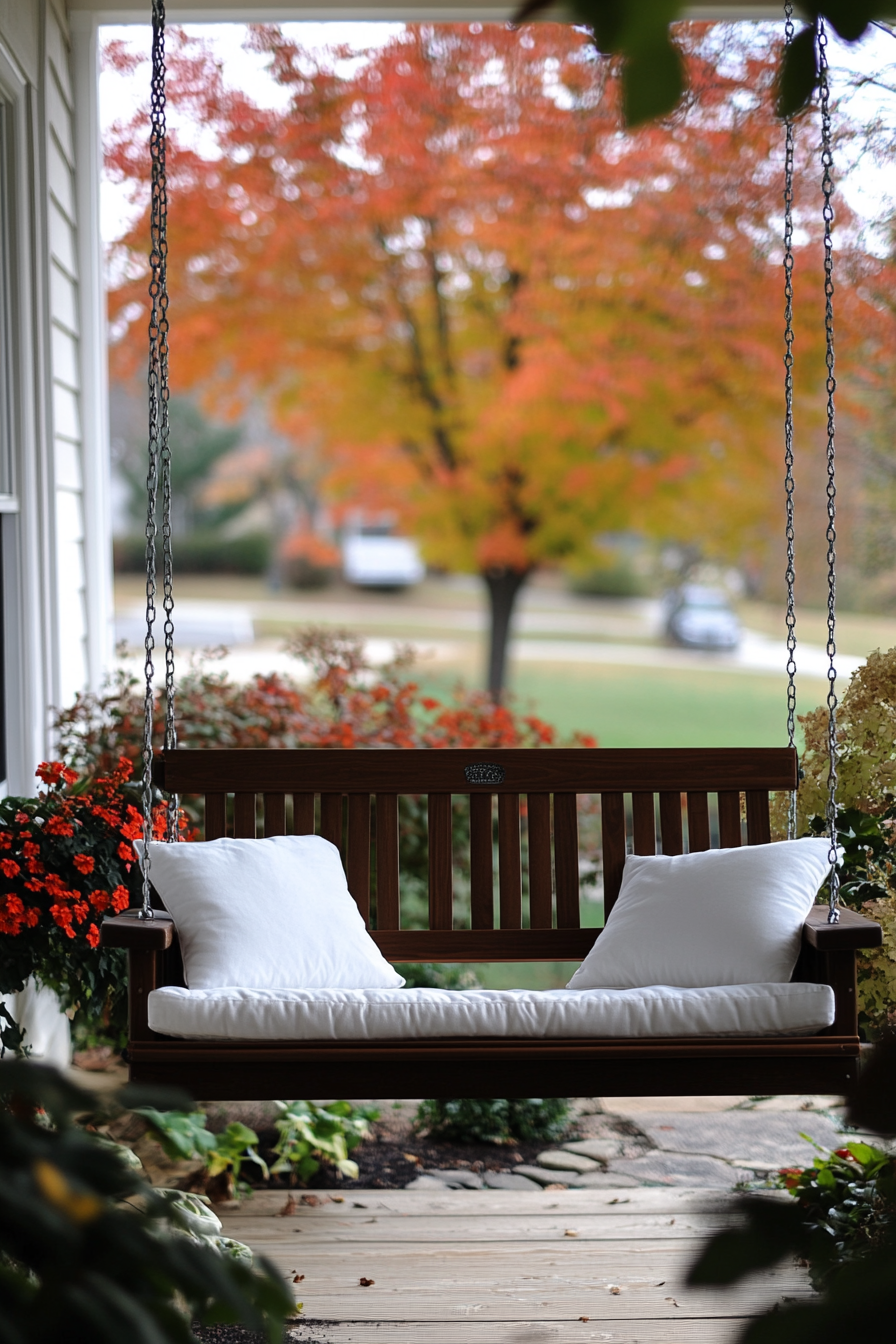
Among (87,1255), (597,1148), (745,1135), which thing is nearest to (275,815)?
(597,1148)

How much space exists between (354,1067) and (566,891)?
0.75 metres

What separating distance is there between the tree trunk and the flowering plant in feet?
13.1

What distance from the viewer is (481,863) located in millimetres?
2668

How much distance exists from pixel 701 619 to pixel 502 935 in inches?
317

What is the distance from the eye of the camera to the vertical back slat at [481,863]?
2.66 metres

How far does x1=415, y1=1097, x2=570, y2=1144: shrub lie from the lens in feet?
10.0

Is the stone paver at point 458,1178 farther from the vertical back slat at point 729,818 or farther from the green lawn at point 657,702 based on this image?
the green lawn at point 657,702

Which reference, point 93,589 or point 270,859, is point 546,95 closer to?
point 93,589

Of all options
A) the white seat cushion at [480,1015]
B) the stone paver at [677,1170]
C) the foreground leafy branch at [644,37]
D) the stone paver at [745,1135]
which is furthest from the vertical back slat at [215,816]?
the foreground leafy branch at [644,37]

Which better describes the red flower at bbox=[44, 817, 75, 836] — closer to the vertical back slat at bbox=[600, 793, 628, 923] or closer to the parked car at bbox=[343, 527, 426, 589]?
the vertical back slat at bbox=[600, 793, 628, 923]

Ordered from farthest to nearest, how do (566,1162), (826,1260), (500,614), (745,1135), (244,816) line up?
(500,614) < (745,1135) < (566,1162) < (244,816) < (826,1260)

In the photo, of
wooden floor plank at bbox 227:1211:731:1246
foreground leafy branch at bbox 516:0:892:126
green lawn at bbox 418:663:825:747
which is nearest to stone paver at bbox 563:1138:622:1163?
wooden floor plank at bbox 227:1211:731:1246

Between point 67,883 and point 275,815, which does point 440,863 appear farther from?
point 67,883

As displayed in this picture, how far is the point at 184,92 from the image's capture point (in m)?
5.07
